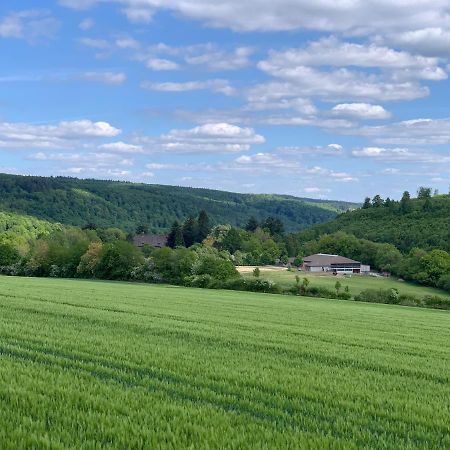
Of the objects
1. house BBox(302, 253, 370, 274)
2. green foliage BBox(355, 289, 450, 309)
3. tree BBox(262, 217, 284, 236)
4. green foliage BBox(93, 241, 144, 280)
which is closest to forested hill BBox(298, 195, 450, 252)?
tree BBox(262, 217, 284, 236)

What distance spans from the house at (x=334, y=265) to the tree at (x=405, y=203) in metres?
45.3

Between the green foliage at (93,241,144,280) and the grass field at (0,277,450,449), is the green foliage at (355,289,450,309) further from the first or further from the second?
the grass field at (0,277,450,449)

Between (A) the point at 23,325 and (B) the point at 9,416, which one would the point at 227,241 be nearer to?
(A) the point at 23,325

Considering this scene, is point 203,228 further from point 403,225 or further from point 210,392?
point 210,392

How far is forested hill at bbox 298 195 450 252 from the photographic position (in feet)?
480

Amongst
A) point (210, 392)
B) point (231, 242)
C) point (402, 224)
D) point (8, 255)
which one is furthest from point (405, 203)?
point (210, 392)

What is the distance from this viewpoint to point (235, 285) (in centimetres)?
7812

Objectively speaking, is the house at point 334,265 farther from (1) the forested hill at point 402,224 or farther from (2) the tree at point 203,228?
(2) the tree at point 203,228

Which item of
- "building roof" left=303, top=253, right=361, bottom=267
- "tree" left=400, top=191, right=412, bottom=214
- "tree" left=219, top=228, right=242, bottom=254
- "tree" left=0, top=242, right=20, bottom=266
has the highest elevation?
"tree" left=400, top=191, right=412, bottom=214

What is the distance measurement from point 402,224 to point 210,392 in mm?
165012

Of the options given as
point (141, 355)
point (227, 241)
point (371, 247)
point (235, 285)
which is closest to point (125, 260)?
point (235, 285)

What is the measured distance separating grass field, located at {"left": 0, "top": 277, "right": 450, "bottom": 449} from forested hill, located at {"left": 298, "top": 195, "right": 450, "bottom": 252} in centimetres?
12395

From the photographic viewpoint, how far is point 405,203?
18112 cm

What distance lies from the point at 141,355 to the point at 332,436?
21.0 feet
